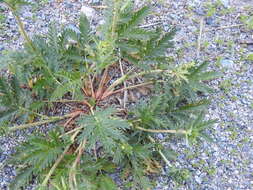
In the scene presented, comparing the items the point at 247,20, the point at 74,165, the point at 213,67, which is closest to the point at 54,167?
the point at 74,165

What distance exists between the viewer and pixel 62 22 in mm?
2586

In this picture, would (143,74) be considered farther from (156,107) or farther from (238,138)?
(238,138)

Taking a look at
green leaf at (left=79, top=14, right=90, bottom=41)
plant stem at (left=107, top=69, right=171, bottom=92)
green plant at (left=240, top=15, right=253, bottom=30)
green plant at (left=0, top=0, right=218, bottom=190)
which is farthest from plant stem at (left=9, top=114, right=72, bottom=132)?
green plant at (left=240, top=15, right=253, bottom=30)

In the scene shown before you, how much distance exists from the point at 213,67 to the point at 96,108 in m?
0.80

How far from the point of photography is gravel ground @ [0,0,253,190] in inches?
79.5

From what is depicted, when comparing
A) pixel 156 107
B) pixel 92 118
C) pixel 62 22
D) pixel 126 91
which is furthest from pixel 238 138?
pixel 62 22

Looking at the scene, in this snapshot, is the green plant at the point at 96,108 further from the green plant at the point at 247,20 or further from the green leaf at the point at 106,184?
the green plant at the point at 247,20

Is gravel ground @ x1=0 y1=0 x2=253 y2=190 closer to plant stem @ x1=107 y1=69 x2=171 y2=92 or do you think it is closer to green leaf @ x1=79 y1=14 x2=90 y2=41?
plant stem @ x1=107 y1=69 x2=171 y2=92

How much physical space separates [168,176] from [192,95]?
0.41 meters

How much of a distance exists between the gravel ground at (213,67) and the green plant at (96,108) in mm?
120

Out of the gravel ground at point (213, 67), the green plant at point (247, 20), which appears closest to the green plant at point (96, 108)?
the gravel ground at point (213, 67)

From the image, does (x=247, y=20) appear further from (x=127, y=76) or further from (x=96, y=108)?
(x=96, y=108)

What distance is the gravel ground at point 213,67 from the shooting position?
2.02m

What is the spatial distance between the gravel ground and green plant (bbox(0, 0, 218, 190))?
0.39ft
